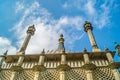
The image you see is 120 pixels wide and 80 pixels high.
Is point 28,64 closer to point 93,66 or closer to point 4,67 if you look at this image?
point 4,67

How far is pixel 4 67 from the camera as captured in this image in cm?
1892

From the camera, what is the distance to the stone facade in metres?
17.0

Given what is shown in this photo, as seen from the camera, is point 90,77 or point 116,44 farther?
point 116,44

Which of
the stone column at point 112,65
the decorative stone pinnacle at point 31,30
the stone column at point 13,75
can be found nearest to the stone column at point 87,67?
the stone column at point 112,65

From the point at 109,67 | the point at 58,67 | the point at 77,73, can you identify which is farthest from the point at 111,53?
the point at 58,67

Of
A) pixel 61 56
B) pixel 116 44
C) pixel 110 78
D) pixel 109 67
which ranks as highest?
pixel 116 44

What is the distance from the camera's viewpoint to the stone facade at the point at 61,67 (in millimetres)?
16984

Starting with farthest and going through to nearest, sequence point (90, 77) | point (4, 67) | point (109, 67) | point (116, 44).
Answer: point (116, 44) < point (4, 67) < point (109, 67) < point (90, 77)

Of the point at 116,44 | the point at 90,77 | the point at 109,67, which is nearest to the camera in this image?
the point at 90,77

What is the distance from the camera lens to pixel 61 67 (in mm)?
17422

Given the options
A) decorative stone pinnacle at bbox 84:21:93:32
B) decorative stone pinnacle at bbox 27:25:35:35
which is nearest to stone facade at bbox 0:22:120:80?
decorative stone pinnacle at bbox 27:25:35:35

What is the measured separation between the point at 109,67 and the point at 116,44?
4.87m

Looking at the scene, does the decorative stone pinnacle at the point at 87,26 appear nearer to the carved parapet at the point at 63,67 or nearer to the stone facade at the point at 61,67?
the stone facade at the point at 61,67

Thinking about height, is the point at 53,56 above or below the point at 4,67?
above
